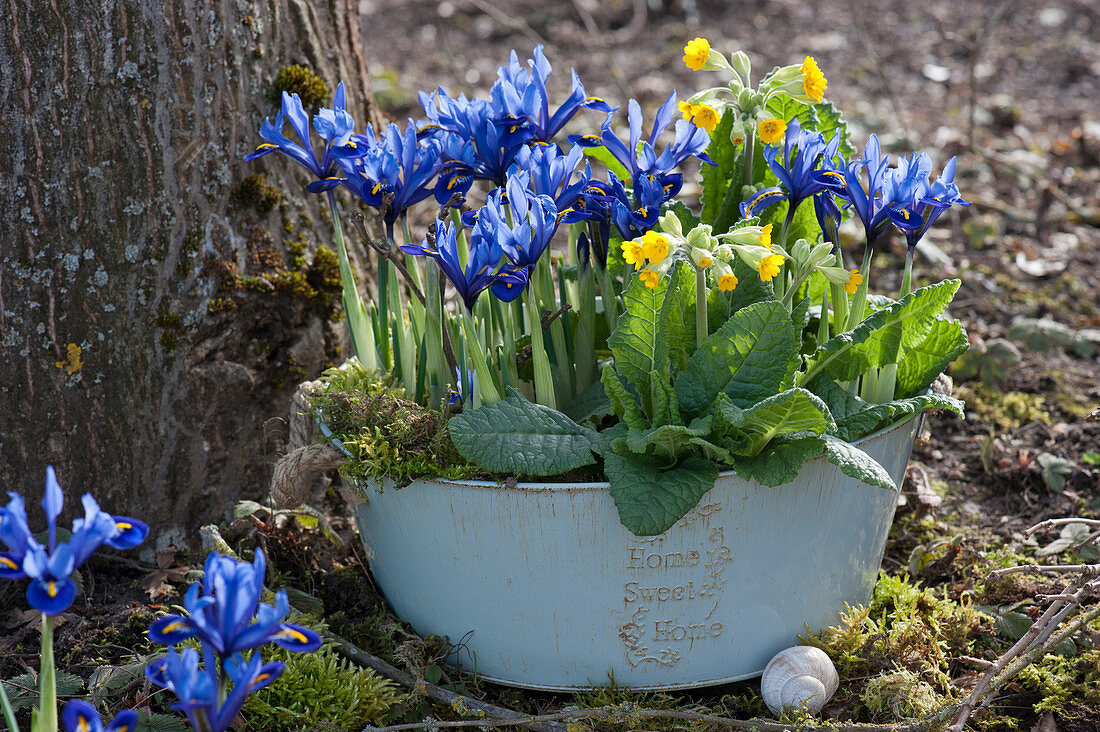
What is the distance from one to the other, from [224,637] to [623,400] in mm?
792

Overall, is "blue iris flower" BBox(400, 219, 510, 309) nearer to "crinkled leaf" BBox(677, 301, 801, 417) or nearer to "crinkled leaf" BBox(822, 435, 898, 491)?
"crinkled leaf" BBox(677, 301, 801, 417)

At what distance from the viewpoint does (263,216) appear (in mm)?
2207

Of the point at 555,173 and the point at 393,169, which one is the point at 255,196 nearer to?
the point at 393,169

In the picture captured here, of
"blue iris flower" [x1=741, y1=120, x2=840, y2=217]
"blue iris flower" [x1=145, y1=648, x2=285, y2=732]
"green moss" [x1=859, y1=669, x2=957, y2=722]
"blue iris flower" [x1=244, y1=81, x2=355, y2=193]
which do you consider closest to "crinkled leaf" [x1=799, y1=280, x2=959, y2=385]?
"blue iris flower" [x1=741, y1=120, x2=840, y2=217]

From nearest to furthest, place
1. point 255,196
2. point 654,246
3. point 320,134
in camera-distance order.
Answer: point 654,246
point 320,134
point 255,196

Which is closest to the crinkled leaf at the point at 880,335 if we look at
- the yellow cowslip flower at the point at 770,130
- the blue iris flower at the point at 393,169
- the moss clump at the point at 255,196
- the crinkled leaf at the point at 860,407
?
the crinkled leaf at the point at 860,407

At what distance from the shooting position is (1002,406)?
2.85 metres

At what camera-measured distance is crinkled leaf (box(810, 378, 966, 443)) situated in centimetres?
168

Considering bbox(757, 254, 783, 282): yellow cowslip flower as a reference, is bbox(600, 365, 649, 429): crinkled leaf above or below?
below

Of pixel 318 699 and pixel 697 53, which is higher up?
pixel 697 53

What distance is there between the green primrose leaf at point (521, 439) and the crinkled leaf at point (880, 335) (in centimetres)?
46

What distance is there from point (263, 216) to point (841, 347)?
1.37 m

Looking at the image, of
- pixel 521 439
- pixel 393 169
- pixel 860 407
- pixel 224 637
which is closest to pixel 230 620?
pixel 224 637

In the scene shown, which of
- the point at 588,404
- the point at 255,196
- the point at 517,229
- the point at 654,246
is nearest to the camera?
the point at 654,246
